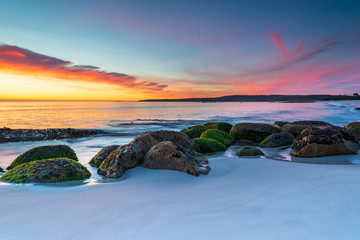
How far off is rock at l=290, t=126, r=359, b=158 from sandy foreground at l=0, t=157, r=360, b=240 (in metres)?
2.27

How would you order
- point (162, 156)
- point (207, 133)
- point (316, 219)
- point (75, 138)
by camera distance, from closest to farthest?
point (316, 219) → point (162, 156) → point (207, 133) → point (75, 138)

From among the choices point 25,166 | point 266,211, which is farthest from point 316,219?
point 25,166

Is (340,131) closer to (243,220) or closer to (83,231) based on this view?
(243,220)

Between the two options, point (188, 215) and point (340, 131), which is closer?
point (188, 215)

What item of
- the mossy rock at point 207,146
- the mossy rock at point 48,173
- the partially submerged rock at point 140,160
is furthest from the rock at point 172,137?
the mossy rock at point 48,173

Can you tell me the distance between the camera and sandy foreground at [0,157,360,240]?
1745 millimetres

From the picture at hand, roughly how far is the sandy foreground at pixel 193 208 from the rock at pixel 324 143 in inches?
89.4

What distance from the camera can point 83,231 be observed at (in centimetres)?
185

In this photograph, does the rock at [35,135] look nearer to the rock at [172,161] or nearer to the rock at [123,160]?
the rock at [123,160]

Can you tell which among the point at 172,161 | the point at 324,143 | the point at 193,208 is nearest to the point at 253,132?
the point at 324,143

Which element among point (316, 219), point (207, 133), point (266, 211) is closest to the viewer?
point (316, 219)

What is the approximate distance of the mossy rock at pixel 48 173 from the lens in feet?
11.8

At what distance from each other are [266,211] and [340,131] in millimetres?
5165

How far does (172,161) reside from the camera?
13.1ft
